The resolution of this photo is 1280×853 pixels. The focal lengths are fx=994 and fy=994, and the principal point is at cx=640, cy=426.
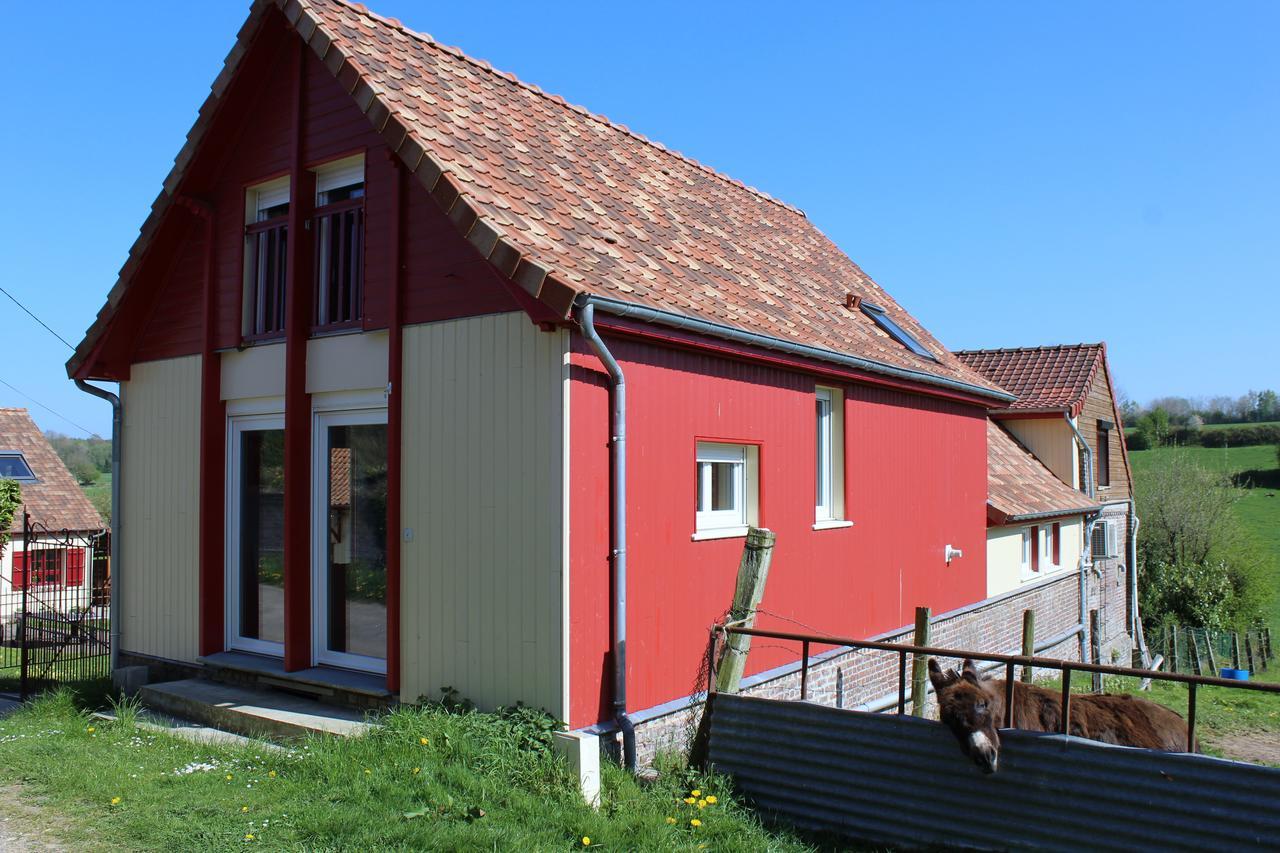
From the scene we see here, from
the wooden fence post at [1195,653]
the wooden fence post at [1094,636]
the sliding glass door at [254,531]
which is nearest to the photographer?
the sliding glass door at [254,531]

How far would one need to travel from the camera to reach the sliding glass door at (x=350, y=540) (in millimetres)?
8484

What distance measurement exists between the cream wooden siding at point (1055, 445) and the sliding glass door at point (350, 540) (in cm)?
1830

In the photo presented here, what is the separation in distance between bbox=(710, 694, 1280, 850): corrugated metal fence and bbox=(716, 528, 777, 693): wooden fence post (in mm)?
216

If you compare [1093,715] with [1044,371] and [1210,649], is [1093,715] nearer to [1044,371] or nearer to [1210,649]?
[1044,371]

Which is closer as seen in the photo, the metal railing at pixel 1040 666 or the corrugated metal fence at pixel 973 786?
the metal railing at pixel 1040 666

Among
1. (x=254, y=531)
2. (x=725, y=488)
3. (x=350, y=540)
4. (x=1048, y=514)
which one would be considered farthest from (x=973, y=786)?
(x=1048, y=514)

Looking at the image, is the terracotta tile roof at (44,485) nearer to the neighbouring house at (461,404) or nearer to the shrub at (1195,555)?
the neighbouring house at (461,404)

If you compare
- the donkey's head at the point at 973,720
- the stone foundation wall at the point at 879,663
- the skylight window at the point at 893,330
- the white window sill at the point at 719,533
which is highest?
the skylight window at the point at 893,330

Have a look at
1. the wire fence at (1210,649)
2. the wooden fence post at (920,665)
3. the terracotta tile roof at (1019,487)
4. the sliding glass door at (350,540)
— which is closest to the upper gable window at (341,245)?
the sliding glass door at (350,540)

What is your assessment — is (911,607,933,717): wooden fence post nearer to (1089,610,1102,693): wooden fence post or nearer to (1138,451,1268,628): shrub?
(1089,610,1102,693): wooden fence post

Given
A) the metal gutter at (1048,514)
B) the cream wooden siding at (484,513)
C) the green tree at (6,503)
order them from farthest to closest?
the green tree at (6,503) → the metal gutter at (1048,514) → the cream wooden siding at (484,513)

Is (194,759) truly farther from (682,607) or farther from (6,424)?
(6,424)

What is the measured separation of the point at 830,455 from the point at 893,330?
114 inches

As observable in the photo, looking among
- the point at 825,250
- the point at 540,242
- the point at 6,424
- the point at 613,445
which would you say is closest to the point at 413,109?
the point at 540,242
